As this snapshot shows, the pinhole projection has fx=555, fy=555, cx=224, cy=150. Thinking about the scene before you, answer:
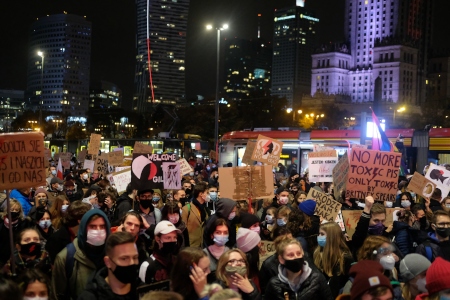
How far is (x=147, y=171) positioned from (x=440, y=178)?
5.94 m

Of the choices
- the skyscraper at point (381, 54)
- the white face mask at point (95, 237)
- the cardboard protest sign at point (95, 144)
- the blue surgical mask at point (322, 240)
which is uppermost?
the skyscraper at point (381, 54)

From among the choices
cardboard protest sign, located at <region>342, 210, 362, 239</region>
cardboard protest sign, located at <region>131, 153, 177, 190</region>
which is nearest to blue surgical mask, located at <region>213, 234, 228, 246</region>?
cardboard protest sign, located at <region>131, 153, 177, 190</region>

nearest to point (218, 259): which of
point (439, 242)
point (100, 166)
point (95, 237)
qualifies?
point (95, 237)

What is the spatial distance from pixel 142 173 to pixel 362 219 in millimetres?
3608

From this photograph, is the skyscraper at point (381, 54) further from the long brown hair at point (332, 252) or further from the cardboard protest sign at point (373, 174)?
the long brown hair at point (332, 252)

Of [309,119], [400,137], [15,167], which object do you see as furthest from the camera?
[309,119]

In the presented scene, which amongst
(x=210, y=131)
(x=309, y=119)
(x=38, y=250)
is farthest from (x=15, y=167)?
(x=309, y=119)

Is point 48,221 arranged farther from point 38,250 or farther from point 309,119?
point 309,119

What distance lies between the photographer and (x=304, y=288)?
4.61m

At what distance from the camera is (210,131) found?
59281mm

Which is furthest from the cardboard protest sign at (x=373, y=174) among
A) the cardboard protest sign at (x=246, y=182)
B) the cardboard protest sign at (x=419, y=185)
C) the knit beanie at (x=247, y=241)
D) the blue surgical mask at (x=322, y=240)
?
the cardboard protest sign at (x=419, y=185)

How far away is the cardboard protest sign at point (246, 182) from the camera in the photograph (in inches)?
360

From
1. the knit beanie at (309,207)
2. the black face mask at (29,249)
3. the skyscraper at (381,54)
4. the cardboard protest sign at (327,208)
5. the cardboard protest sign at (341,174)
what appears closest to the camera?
the black face mask at (29,249)

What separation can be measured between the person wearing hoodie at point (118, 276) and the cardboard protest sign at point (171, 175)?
4676 mm
